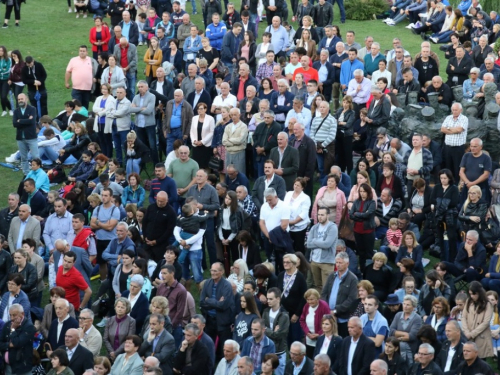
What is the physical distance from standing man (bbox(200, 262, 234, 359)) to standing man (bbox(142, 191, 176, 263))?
1933 mm

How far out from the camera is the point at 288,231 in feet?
51.3

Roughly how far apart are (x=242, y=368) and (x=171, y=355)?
1.30 m

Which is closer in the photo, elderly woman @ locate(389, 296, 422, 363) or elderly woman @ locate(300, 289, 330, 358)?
elderly woman @ locate(389, 296, 422, 363)

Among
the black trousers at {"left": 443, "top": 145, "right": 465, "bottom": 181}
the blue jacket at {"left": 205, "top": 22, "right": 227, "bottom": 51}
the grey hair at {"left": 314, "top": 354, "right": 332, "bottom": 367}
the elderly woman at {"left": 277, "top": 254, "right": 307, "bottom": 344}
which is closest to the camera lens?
the grey hair at {"left": 314, "top": 354, "right": 332, "bottom": 367}

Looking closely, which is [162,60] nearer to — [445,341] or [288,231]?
[288,231]

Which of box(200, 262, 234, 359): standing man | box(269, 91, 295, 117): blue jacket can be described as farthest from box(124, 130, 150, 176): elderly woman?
box(200, 262, 234, 359): standing man

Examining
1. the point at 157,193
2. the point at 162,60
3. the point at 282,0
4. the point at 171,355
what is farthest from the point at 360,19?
the point at 171,355

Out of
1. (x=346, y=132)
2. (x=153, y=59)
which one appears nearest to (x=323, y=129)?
(x=346, y=132)

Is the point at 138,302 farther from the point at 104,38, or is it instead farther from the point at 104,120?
the point at 104,38

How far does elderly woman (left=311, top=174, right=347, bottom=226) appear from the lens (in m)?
15.8

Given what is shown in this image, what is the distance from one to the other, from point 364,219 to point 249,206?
5.90 feet

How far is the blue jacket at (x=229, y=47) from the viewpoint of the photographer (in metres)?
22.4

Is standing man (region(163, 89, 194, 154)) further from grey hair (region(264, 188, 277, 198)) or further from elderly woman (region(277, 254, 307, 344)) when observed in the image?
elderly woman (region(277, 254, 307, 344))

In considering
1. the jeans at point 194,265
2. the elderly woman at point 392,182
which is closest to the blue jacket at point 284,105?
the elderly woman at point 392,182
